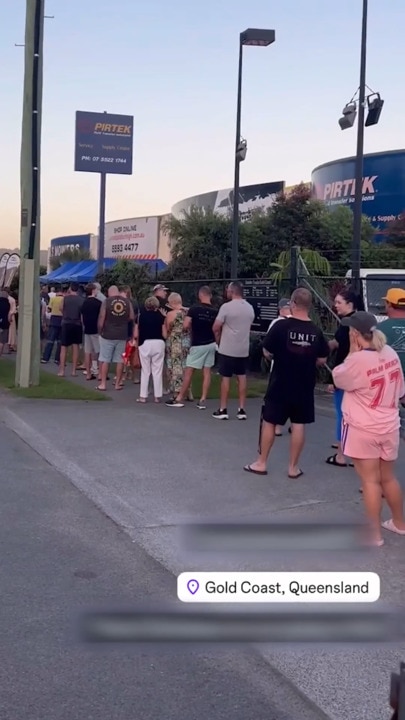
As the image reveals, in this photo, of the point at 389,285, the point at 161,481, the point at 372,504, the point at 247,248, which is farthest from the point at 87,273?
the point at 372,504

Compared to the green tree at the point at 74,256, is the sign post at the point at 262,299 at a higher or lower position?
lower

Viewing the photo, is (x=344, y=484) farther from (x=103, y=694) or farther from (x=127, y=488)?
(x=103, y=694)

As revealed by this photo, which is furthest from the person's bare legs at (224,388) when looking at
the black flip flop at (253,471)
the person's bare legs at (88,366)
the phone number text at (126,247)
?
the phone number text at (126,247)

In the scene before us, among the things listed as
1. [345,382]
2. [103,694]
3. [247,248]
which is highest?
[247,248]

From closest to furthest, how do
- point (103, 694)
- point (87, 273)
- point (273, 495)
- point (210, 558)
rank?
point (103, 694)
point (210, 558)
point (273, 495)
point (87, 273)

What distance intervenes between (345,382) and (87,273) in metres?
30.3

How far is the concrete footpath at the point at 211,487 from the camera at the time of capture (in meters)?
4.36

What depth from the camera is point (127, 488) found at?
7.98m

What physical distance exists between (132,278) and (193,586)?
60.3 ft

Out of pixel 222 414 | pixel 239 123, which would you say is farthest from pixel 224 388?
pixel 239 123
